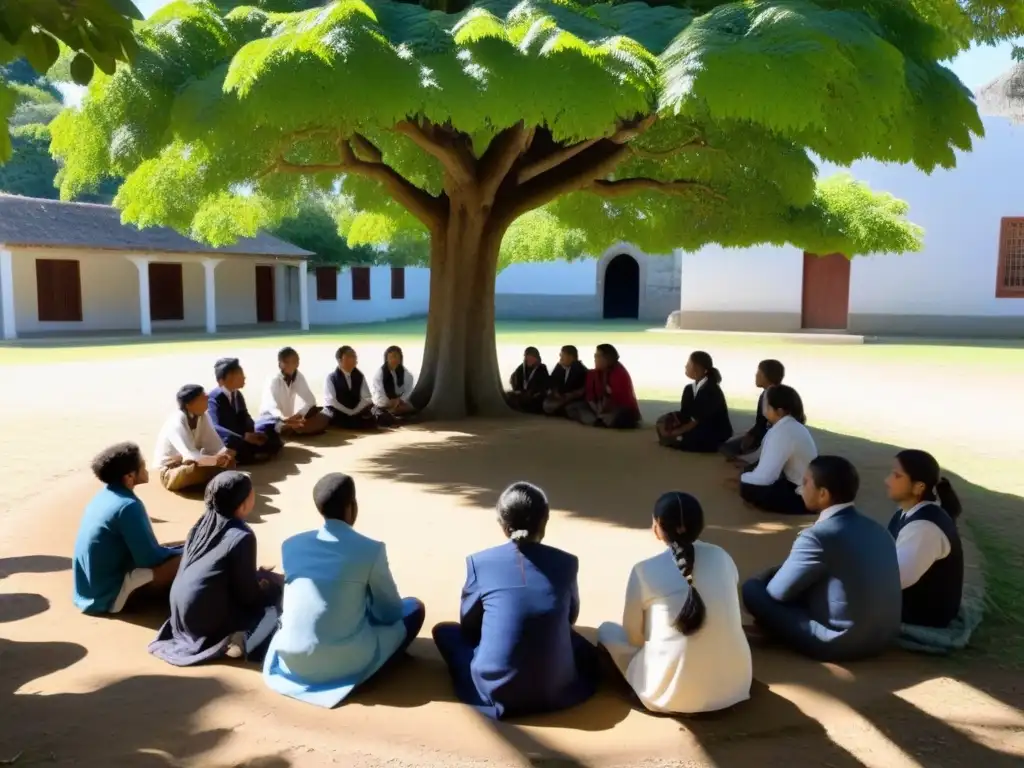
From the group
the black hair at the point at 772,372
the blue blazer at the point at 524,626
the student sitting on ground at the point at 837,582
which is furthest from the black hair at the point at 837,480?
the black hair at the point at 772,372

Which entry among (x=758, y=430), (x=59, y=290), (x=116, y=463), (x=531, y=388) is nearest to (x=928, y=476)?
(x=758, y=430)

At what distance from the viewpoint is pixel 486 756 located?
2910 millimetres

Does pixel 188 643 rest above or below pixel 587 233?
below

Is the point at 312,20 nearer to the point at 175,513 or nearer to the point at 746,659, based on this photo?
the point at 175,513

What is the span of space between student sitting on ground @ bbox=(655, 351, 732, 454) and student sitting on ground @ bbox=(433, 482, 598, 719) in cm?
482

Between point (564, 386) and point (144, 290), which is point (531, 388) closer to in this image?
point (564, 386)

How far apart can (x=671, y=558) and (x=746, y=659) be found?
0.48m

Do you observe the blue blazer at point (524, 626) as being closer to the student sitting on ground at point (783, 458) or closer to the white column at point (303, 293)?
the student sitting on ground at point (783, 458)

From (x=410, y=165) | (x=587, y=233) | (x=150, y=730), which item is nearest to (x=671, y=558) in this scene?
(x=150, y=730)

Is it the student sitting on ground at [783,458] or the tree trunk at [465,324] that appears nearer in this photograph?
the student sitting on ground at [783,458]

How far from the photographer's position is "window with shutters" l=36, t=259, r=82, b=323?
77.8 feet

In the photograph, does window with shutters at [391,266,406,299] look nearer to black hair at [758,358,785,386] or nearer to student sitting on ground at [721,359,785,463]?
student sitting on ground at [721,359,785,463]

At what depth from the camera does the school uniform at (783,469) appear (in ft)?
19.1

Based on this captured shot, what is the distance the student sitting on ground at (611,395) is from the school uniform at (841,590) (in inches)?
220
